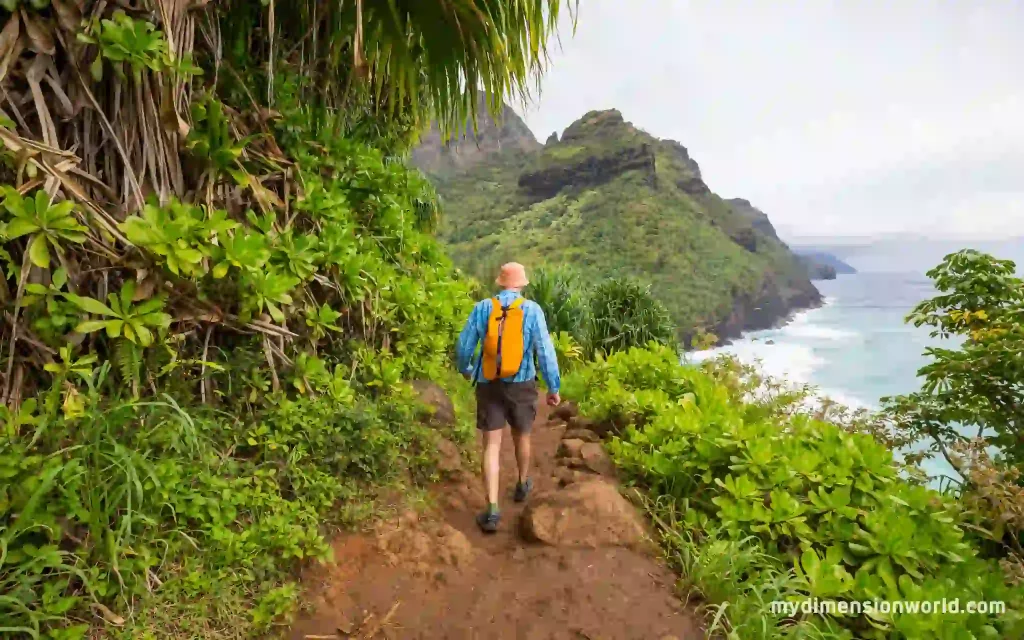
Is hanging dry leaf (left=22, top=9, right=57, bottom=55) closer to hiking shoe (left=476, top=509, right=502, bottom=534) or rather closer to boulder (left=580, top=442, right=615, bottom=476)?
hiking shoe (left=476, top=509, right=502, bottom=534)

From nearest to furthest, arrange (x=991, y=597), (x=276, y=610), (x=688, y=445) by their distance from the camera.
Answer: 1. (x=276, y=610)
2. (x=991, y=597)
3. (x=688, y=445)

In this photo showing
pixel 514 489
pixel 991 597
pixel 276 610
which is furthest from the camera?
pixel 514 489

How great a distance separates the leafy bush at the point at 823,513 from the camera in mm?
1820

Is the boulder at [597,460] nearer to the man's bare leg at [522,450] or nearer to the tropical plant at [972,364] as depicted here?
the man's bare leg at [522,450]

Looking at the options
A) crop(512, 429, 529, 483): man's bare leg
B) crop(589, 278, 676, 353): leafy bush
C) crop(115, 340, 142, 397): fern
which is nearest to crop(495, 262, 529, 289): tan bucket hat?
crop(512, 429, 529, 483): man's bare leg

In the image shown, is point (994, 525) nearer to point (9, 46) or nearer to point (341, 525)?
point (341, 525)

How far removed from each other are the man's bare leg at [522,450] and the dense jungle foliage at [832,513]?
54cm

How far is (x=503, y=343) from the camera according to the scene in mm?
2545

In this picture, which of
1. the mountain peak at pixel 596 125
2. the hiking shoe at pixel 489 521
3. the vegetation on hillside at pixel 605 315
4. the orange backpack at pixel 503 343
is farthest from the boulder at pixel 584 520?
the mountain peak at pixel 596 125

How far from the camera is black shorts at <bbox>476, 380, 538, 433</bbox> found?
8.60ft

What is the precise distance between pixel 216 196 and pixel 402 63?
113 centimetres

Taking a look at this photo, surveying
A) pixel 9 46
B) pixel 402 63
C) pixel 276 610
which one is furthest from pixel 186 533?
pixel 402 63

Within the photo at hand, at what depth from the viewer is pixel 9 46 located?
1622 mm

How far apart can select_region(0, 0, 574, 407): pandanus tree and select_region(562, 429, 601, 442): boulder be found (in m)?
1.39
